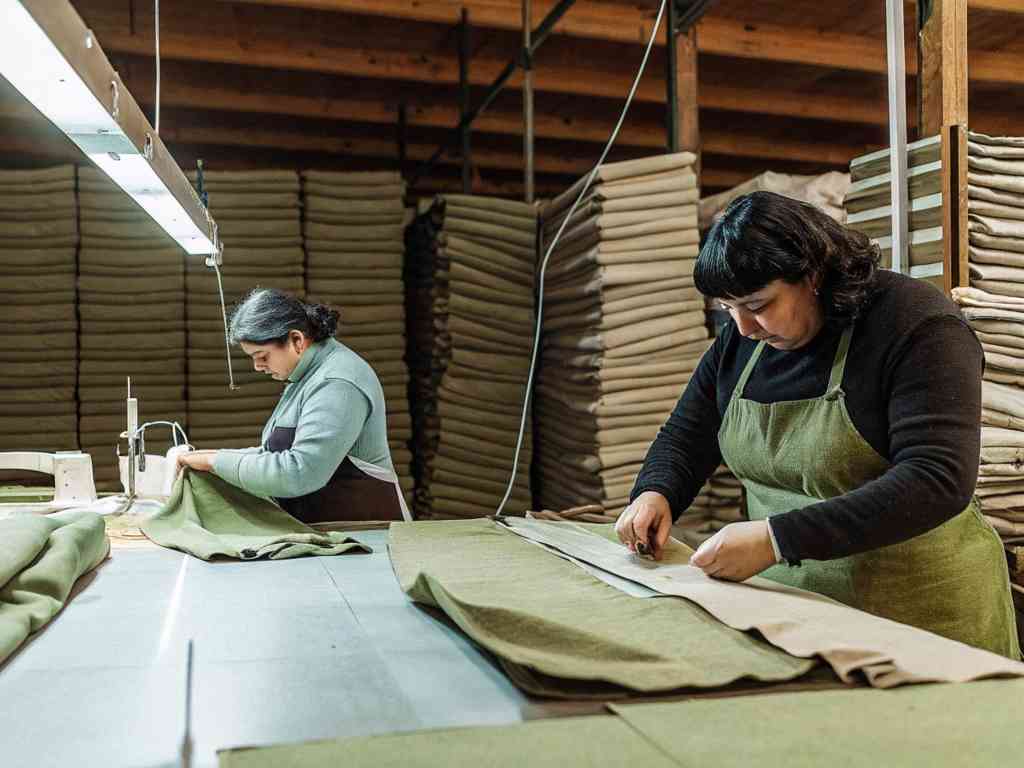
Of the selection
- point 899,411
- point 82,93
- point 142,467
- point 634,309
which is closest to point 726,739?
point 899,411

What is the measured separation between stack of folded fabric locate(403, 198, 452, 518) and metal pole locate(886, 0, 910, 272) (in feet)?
11.5

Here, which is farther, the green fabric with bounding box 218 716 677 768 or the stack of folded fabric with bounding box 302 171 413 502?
the stack of folded fabric with bounding box 302 171 413 502

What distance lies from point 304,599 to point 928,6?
214 cm

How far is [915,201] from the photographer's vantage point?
2.50m

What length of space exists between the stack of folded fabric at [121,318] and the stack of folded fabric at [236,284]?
0.35 ft

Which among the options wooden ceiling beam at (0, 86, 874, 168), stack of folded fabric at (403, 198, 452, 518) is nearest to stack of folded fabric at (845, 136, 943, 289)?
stack of folded fabric at (403, 198, 452, 518)

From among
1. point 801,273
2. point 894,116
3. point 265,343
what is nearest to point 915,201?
point 894,116

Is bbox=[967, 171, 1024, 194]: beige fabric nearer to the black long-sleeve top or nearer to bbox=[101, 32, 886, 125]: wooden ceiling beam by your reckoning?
the black long-sleeve top

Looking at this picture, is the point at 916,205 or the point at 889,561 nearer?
the point at 889,561

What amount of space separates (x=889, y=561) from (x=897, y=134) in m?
1.20

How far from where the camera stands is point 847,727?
103cm

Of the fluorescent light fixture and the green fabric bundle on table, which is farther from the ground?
the fluorescent light fixture

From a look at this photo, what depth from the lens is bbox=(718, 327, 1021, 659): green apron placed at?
5.90 feet

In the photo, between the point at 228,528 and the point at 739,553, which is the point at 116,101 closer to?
the point at 228,528
